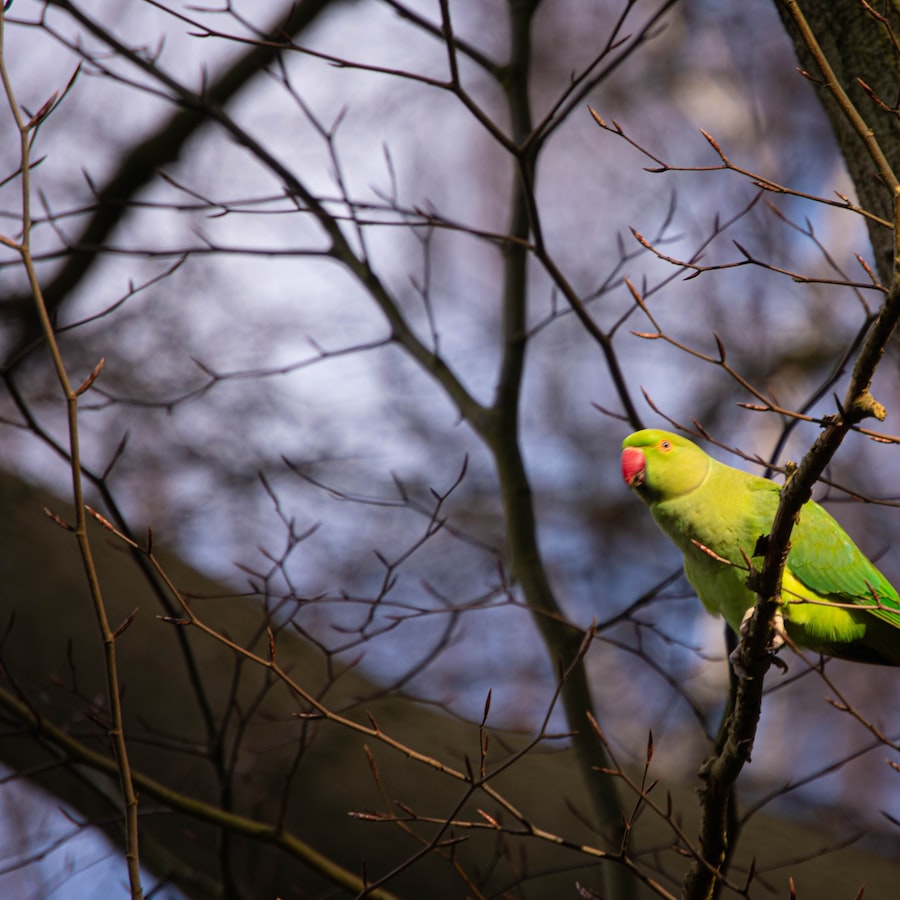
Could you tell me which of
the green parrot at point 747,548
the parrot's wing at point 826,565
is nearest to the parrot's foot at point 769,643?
the green parrot at point 747,548

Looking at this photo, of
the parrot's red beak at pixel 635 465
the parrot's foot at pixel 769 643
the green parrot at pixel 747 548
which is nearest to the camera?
the parrot's foot at pixel 769 643

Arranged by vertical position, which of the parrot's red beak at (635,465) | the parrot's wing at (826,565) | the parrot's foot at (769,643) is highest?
the parrot's red beak at (635,465)

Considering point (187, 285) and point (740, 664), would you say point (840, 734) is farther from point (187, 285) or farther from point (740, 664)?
point (740, 664)

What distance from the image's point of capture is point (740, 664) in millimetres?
1775

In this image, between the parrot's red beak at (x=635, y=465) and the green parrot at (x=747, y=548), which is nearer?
the green parrot at (x=747, y=548)

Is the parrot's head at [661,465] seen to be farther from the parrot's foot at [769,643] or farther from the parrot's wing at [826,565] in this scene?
the parrot's foot at [769,643]

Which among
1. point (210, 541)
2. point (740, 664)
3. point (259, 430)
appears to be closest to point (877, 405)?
point (740, 664)

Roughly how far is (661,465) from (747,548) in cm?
29

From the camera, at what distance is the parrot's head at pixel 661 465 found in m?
2.45

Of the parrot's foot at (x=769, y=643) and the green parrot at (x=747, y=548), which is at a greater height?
the green parrot at (x=747, y=548)

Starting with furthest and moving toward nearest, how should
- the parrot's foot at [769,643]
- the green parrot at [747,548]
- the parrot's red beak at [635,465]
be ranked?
the parrot's red beak at [635,465] → the green parrot at [747,548] → the parrot's foot at [769,643]

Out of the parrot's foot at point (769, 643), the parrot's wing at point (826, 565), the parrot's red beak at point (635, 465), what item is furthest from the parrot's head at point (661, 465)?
the parrot's foot at point (769, 643)

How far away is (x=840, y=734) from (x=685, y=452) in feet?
21.8

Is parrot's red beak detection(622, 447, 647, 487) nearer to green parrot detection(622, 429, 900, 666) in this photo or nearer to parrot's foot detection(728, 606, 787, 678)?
green parrot detection(622, 429, 900, 666)
